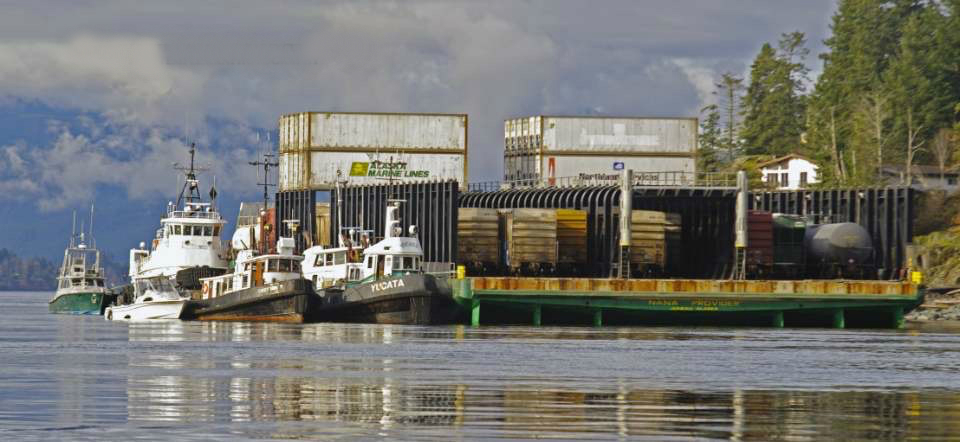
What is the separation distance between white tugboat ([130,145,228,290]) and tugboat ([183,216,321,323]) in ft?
17.1

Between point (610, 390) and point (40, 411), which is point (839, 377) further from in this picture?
point (40, 411)

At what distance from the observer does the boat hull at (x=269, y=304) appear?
241 feet

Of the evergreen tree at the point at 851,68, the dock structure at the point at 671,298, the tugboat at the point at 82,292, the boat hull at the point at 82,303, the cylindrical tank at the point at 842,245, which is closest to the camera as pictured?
the dock structure at the point at 671,298

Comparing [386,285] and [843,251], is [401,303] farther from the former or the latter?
[843,251]

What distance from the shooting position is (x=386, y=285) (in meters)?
72.2

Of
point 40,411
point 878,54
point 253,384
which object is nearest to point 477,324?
point 253,384

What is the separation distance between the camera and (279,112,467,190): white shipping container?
101812 millimetres

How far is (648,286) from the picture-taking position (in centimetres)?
6969

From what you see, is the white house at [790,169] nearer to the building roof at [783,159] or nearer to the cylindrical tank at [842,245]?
the building roof at [783,159]

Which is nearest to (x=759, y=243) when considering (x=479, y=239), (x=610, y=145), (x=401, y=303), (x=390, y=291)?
(x=479, y=239)

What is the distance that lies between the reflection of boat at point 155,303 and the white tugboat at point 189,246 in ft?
9.54

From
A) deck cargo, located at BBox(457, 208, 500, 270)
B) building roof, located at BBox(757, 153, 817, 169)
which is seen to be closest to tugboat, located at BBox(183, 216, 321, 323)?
deck cargo, located at BBox(457, 208, 500, 270)

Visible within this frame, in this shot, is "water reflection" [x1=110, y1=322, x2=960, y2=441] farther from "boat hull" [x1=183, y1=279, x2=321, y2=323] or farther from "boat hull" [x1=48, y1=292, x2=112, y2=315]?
"boat hull" [x1=48, y1=292, x2=112, y2=315]

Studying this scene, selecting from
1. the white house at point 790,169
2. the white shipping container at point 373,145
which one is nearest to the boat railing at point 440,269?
the white shipping container at point 373,145
